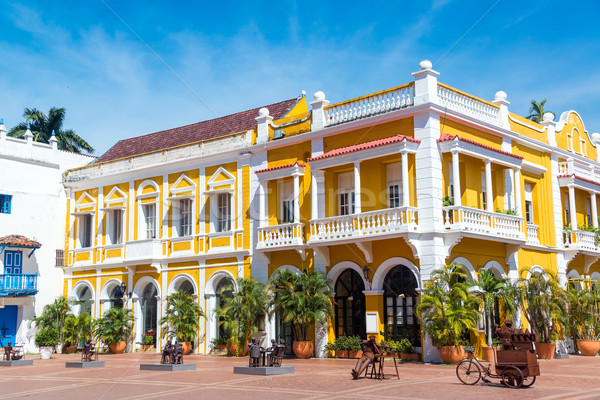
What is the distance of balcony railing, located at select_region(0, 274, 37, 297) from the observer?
29.2 metres

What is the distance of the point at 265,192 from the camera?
2572 cm

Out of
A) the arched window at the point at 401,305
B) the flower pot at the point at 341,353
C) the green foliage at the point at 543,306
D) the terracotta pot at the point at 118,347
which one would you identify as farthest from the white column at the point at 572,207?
the terracotta pot at the point at 118,347

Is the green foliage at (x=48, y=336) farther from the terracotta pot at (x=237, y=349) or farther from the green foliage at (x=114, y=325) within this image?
the terracotta pot at (x=237, y=349)

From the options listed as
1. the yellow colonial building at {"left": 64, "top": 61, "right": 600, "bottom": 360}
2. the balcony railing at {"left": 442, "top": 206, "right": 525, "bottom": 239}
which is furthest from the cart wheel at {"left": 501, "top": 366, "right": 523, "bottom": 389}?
the balcony railing at {"left": 442, "top": 206, "right": 525, "bottom": 239}

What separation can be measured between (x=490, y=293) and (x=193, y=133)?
16.5 metres

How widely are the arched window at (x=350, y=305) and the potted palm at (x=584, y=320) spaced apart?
697 centimetres

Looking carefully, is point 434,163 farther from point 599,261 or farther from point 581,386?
point 599,261

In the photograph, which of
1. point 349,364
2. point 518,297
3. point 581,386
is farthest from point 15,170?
point 581,386

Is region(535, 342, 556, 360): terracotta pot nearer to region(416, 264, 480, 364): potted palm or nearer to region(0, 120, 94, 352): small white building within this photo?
region(416, 264, 480, 364): potted palm

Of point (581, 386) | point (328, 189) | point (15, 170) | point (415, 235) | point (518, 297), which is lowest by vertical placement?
point (581, 386)

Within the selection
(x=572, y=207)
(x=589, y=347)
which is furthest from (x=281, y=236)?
(x=589, y=347)

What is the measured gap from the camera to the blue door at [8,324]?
29828mm

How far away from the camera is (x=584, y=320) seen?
23891 mm

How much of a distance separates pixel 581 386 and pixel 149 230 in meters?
19.8
